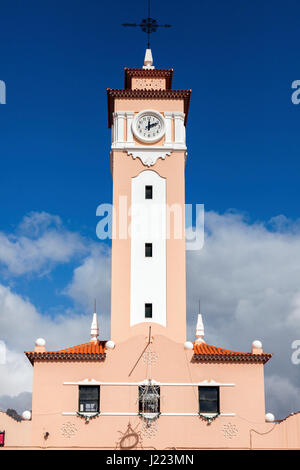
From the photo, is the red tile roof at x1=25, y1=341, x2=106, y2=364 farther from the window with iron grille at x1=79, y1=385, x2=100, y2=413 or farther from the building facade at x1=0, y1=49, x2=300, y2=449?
the window with iron grille at x1=79, y1=385, x2=100, y2=413

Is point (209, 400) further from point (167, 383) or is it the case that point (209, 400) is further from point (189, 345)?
point (189, 345)

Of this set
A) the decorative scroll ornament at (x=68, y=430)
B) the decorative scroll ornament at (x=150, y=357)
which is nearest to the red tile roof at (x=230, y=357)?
the decorative scroll ornament at (x=150, y=357)

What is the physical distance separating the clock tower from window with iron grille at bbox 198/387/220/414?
308 cm

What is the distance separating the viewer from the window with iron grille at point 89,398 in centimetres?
3409

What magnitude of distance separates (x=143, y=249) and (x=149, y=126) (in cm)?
767

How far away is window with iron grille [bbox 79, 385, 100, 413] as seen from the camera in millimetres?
34094

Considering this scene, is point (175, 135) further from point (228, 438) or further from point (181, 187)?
point (228, 438)

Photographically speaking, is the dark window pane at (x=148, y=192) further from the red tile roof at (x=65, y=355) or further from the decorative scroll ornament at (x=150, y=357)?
the red tile roof at (x=65, y=355)

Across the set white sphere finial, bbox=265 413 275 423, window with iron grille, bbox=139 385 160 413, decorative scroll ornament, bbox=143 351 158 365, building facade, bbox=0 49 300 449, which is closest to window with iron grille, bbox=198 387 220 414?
building facade, bbox=0 49 300 449

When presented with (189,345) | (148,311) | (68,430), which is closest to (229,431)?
(189,345)

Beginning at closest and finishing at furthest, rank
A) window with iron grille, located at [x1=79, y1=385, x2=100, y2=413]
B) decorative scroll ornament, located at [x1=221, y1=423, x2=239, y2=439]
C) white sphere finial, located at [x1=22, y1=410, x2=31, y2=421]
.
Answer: white sphere finial, located at [x1=22, y1=410, x2=31, y2=421] → decorative scroll ornament, located at [x1=221, y1=423, x2=239, y2=439] → window with iron grille, located at [x1=79, y1=385, x2=100, y2=413]

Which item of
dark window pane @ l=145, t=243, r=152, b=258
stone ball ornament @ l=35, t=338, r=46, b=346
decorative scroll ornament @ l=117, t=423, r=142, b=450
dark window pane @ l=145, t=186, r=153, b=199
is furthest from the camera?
dark window pane @ l=145, t=186, r=153, b=199

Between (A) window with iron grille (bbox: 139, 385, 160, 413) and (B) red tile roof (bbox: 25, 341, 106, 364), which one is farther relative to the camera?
(B) red tile roof (bbox: 25, 341, 106, 364)

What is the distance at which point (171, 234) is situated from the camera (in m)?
37.7
